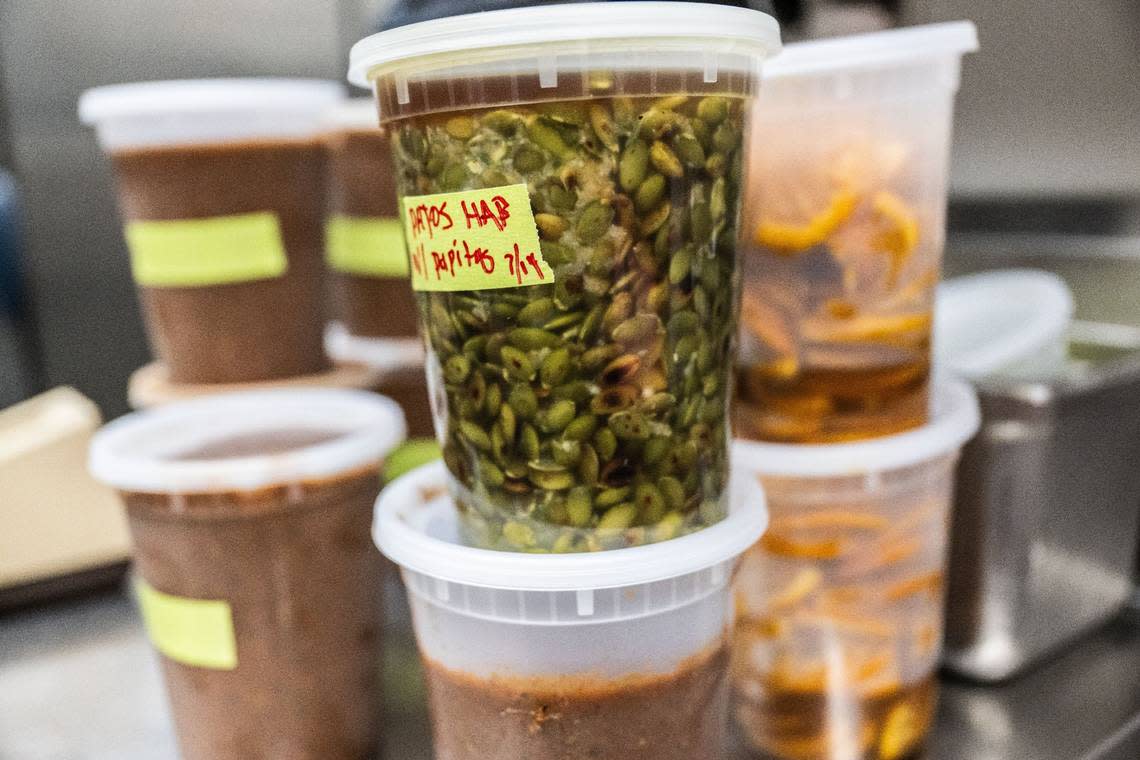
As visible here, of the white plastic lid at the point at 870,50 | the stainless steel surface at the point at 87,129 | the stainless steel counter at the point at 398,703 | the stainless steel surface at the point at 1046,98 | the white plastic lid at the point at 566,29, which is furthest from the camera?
the stainless steel surface at the point at 87,129

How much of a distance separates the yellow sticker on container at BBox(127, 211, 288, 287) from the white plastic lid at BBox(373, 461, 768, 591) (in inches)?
14.6

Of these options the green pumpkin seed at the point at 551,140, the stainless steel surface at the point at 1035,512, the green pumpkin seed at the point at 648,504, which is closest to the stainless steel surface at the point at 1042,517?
the stainless steel surface at the point at 1035,512

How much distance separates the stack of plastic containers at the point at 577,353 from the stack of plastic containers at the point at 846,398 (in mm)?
115

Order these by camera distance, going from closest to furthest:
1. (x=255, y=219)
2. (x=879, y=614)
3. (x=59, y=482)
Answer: (x=879, y=614)
(x=255, y=219)
(x=59, y=482)

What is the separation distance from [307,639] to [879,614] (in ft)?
1.55

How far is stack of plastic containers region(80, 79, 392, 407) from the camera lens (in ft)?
2.88

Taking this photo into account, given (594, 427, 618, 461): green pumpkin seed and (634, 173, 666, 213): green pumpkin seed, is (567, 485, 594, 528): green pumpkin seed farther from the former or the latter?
(634, 173, 666, 213): green pumpkin seed

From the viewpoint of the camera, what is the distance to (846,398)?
2.34 ft

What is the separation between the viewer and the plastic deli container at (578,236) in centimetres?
50

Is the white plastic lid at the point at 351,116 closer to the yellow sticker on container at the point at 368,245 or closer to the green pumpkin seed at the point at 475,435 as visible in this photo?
the yellow sticker on container at the point at 368,245

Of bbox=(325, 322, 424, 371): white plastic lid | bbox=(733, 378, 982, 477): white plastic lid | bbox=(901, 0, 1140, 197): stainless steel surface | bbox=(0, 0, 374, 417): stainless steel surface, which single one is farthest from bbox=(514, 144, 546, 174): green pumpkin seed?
bbox=(0, 0, 374, 417): stainless steel surface

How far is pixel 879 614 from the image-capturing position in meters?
0.74

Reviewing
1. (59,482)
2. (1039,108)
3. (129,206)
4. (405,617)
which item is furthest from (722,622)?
(1039,108)

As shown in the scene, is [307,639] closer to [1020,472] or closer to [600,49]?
[600,49]
